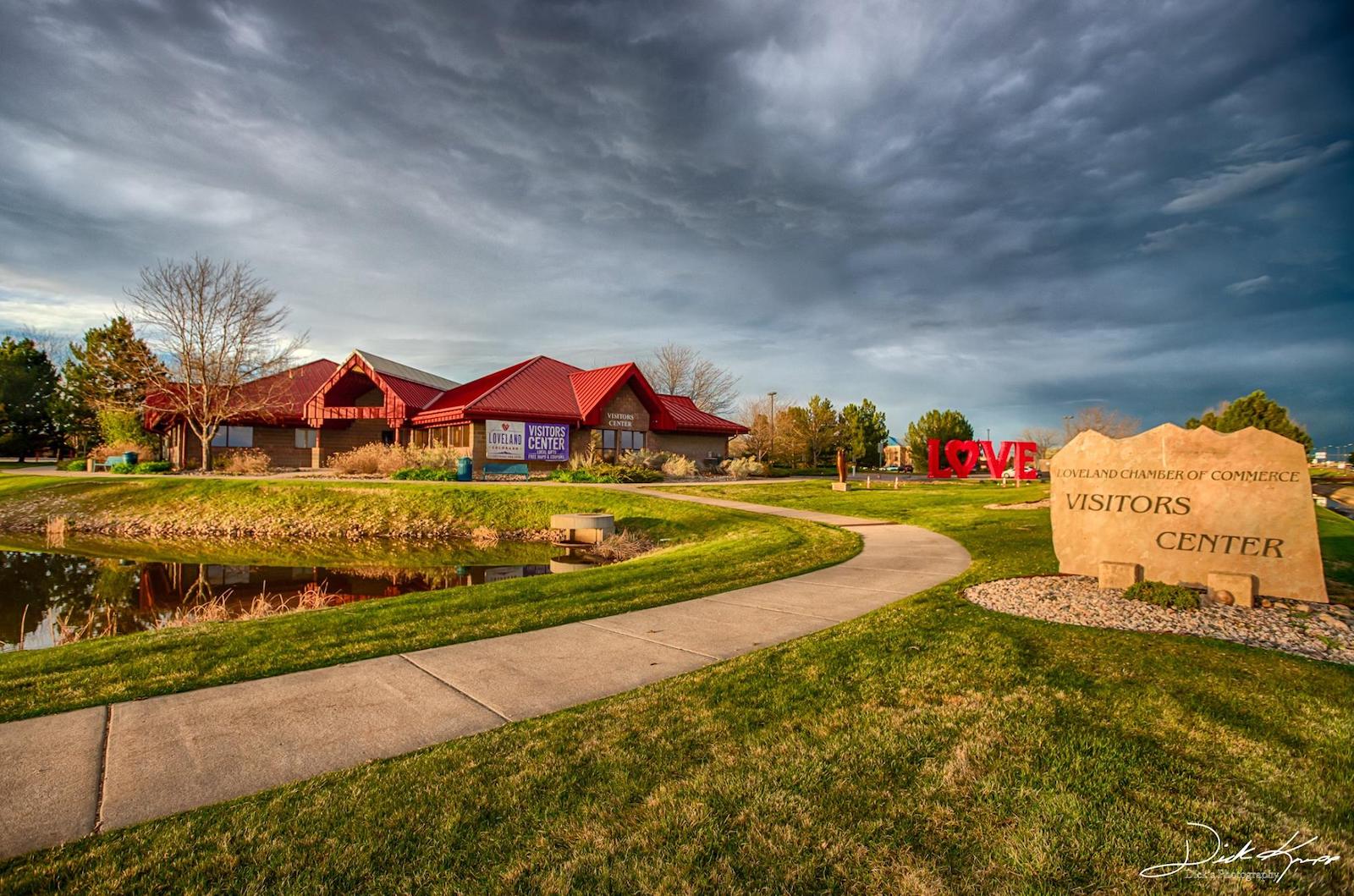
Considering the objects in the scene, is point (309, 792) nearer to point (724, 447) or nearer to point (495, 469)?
point (495, 469)

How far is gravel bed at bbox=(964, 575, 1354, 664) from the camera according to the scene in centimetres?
560

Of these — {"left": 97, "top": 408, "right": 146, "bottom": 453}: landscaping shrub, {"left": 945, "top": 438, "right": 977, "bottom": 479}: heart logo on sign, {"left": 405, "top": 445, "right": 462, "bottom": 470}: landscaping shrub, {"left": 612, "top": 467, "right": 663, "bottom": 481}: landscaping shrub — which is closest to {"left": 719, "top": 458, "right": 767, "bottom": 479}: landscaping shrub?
{"left": 612, "top": 467, "right": 663, "bottom": 481}: landscaping shrub

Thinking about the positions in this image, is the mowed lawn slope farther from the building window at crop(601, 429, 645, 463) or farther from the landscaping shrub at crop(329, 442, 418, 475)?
the building window at crop(601, 429, 645, 463)

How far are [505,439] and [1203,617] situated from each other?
29.0m

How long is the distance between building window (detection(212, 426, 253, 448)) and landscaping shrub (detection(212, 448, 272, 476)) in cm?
61

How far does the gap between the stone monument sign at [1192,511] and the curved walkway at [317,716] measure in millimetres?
3469

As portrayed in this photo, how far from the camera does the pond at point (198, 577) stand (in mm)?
9906

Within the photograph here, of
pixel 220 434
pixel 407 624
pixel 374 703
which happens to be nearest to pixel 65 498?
pixel 220 434

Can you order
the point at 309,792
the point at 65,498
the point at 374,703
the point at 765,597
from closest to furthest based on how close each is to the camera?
the point at 309,792, the point at 374,703, the point at 765,597, the point at 65,498

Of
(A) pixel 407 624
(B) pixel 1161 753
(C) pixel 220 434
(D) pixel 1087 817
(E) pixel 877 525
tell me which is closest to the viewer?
(D) pixel 1087 817

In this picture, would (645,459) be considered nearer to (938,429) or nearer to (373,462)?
(373,462)

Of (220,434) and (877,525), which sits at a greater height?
(220,434)

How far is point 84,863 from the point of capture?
8.31ft

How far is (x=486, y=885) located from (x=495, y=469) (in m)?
30.0
